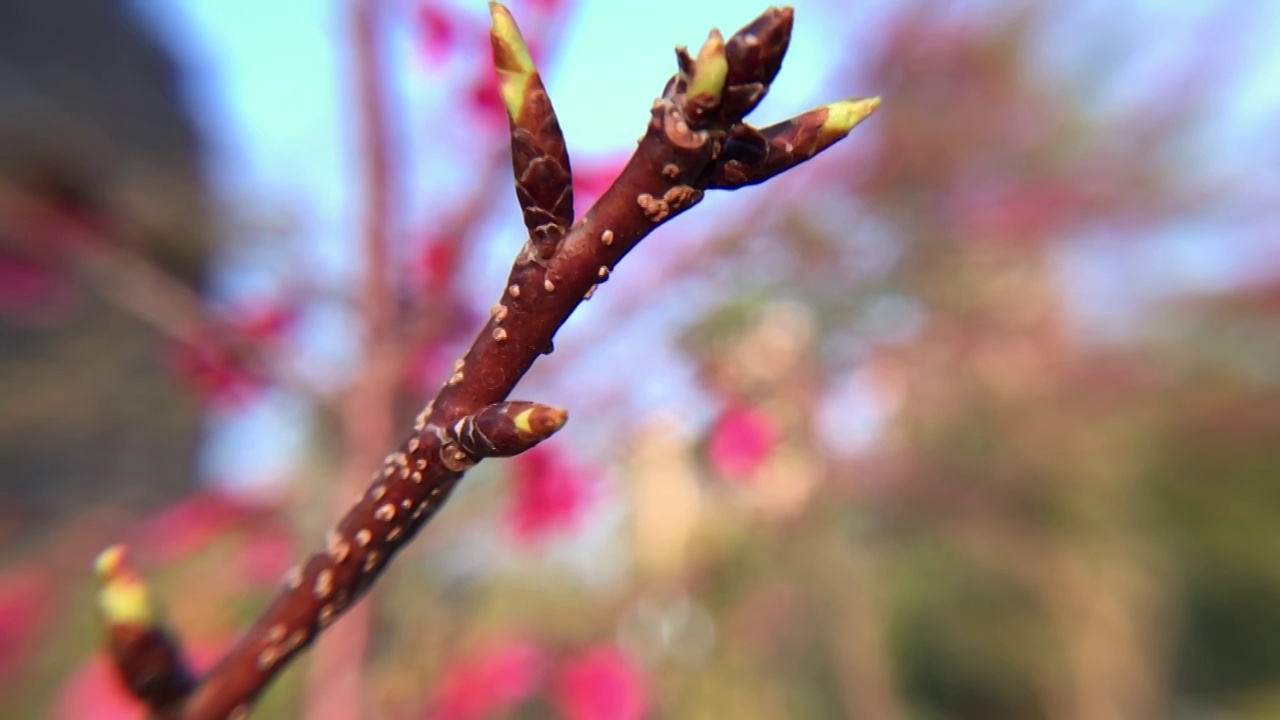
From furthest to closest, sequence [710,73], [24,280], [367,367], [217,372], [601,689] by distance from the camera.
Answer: [24,280] → [601,689] → [217,372] → [367,367] → [710,73]

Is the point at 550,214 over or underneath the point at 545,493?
over

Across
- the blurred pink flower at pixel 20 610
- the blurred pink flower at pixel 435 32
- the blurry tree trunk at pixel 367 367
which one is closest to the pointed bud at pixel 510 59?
the blurry tree trunk at pixel 367 367

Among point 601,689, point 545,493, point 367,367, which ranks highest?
point 367,367

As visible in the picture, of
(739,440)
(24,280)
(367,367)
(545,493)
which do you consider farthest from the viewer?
(24,280)

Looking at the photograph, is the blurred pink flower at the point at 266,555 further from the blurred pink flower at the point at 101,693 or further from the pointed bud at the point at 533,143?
the pointed bud at the point at 533,143

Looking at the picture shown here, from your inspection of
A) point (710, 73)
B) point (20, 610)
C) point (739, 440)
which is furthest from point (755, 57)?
point (20, 610)

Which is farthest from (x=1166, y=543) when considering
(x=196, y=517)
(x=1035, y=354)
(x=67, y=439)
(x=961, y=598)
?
(x=67, y=439)

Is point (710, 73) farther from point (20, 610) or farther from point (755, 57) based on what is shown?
point (20, 610)
